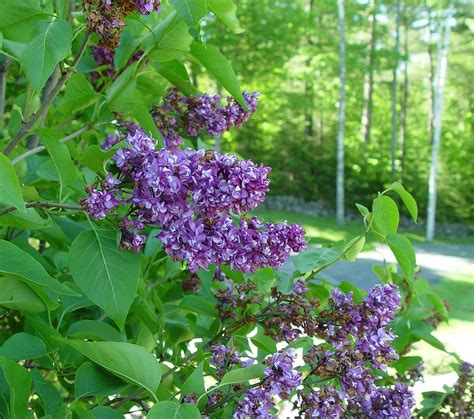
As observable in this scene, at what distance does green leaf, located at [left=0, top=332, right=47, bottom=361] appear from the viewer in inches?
41.2

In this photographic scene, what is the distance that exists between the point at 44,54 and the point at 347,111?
98.4 feet

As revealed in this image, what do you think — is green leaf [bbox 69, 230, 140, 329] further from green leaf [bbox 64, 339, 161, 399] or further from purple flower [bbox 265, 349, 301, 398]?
purple flower [bbox 265, 349, 301, 398]

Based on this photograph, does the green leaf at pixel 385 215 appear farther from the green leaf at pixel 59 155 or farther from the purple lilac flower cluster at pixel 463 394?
the purple lilac flower cluster at pixel 463 394

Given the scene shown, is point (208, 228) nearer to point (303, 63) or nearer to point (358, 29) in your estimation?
point (303, 63)

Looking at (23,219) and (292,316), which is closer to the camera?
(23,219)

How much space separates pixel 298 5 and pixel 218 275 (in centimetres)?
2161

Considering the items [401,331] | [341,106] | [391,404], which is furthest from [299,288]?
[341,106]

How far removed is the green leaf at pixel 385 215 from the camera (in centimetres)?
120

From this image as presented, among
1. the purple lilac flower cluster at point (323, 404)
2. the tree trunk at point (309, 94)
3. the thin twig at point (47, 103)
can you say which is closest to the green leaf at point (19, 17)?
the thin twig at point (47, 103)

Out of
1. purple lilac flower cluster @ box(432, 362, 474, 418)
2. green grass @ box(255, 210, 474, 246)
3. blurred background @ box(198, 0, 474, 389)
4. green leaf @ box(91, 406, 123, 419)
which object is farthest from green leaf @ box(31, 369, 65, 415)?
blurred background @ box(198, 0, 474, 389)

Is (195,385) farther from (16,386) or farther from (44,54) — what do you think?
(44,54)

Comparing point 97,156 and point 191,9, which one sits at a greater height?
point 191,9

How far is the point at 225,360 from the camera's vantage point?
3.44ft

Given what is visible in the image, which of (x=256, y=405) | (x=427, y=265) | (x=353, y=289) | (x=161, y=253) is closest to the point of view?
(x=256, y=405)
